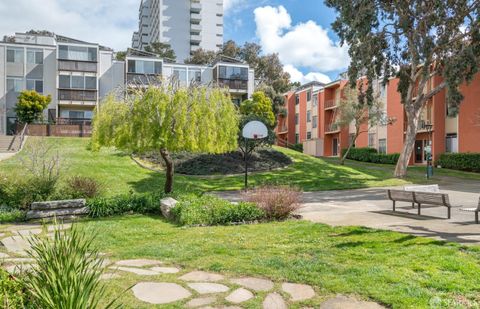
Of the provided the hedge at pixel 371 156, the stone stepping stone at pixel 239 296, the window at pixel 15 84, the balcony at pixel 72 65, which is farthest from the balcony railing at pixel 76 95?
the stone stepping stone at pixel 239 296

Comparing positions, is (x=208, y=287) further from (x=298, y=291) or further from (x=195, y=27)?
(x=195, y=27)

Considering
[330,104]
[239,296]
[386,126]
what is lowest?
[239,296]

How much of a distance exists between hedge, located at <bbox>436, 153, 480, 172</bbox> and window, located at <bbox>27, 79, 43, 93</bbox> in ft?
132

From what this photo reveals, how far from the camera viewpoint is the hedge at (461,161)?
102 ft

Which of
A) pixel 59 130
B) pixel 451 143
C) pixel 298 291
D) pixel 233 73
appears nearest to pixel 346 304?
pixel 298 291

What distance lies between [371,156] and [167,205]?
33132mm

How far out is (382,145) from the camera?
1628 inches

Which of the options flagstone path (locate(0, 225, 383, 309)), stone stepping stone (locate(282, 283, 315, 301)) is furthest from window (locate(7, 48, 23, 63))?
stone stepping stone (locate(282, 283, 315, 301))

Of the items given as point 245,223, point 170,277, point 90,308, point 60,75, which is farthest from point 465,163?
point 60,75

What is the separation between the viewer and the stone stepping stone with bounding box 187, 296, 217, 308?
455 centimetres

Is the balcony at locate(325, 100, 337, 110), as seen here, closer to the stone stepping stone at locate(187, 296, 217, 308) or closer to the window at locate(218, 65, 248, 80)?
the window at locate(218, 65, 248, 80)

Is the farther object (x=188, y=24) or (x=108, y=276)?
(x=188, y=24)

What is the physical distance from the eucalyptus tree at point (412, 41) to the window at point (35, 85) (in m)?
31.8

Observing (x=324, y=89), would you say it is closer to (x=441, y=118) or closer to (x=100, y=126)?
(x=441, y=118)
